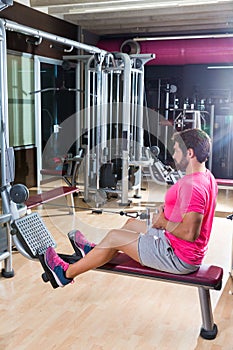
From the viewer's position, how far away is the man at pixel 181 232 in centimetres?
174

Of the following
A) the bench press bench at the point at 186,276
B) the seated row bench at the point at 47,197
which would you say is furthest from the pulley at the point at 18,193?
the seated row bench at the point at 47,197

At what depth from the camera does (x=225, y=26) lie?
224 inches

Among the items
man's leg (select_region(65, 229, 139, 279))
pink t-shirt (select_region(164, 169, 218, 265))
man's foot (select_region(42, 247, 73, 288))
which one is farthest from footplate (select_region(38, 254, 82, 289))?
pink t-shirt (select_region(164, 169, 218, 265))

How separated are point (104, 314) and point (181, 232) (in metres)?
0.67

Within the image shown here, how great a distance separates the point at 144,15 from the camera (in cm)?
504

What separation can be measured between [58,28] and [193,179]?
451 centimetres

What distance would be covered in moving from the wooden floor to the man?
251mm

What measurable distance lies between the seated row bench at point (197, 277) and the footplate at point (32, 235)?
286 mm

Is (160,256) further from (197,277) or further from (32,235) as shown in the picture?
(32,235)

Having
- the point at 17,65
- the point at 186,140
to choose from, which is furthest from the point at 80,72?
the point at 186,140

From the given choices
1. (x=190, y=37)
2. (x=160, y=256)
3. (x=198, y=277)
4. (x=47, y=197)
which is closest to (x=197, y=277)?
(x=198, y=277)

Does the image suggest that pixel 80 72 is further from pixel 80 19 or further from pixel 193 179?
pixel 193 179

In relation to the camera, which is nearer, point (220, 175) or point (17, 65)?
point (17, 65)

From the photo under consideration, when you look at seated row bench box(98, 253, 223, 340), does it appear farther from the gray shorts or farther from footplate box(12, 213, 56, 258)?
footplate box(12, 213, 56, 258)
